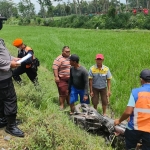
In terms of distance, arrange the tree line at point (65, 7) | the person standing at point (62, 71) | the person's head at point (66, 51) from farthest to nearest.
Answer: the tree line at point (65, 7), the person standing at point (62, 71), the person's head at point (66, 51)

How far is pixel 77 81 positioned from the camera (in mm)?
4809

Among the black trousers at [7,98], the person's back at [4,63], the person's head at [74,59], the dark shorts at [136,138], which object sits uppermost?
the person's back at [4,63]

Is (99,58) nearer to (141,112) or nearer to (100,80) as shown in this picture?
(100,80)

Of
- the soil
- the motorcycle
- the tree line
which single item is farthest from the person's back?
the tree line

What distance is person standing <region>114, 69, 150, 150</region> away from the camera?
2949 mm

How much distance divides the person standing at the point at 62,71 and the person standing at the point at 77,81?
504 millimetres

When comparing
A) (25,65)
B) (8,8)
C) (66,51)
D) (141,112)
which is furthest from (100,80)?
(8,8)

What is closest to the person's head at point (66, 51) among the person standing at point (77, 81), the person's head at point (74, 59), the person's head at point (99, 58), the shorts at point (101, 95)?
the person standing at point (77, 81)

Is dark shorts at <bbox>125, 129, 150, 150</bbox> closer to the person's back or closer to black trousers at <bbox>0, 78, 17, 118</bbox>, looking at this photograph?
black trousers at <bbox>0, 78, 17, 118</bbox>

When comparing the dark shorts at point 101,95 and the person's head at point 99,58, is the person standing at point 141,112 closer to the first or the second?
the person's head at point 99,58

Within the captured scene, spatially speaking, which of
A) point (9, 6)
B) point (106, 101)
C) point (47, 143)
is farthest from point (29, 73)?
point (9, 6)

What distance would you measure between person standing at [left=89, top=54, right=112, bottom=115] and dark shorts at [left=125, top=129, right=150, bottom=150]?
5.69 ft

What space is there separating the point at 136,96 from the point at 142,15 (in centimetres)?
2096

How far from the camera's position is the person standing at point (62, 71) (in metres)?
5.34
